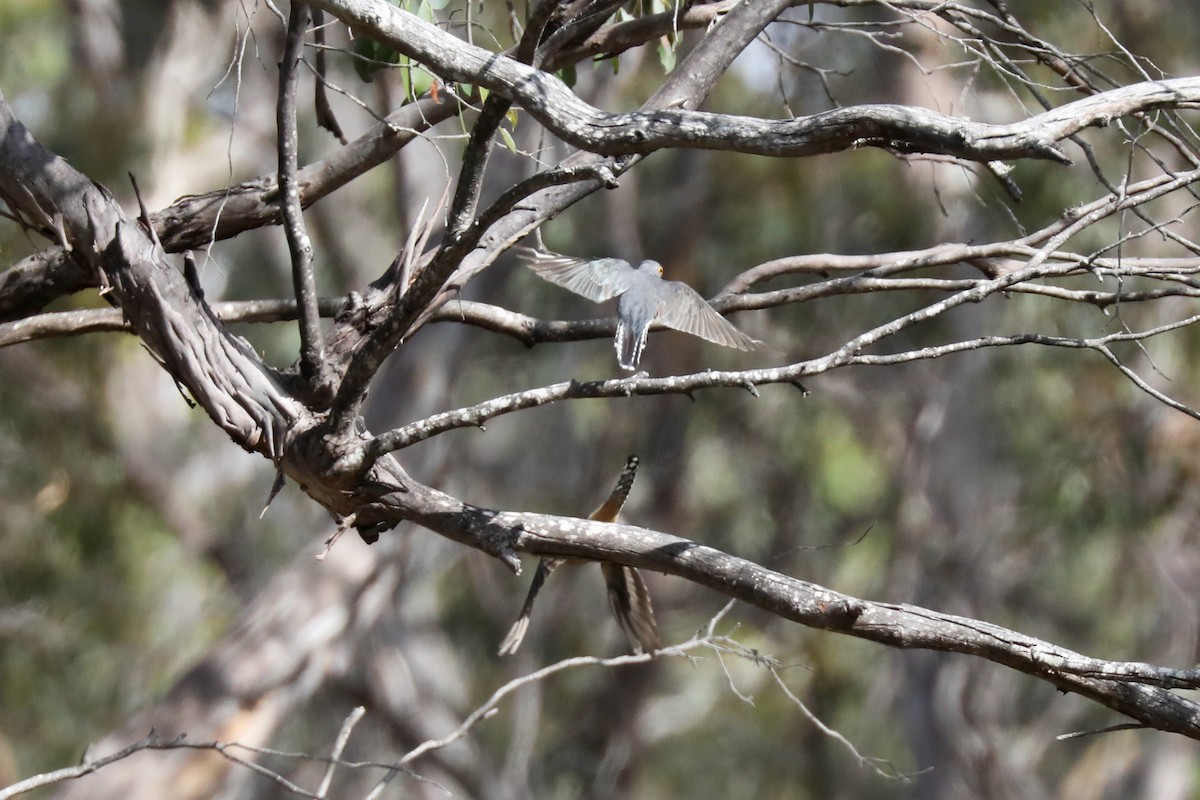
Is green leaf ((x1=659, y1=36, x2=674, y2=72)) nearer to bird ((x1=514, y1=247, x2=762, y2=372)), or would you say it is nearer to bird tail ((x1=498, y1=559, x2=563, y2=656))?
bird ((x1=514, y1=247, x2=762, y2=372))

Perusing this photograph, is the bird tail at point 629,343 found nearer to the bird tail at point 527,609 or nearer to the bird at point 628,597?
the bird at point 628,597

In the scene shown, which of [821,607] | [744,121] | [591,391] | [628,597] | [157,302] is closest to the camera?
[744,121]

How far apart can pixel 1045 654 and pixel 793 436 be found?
7.07 metres

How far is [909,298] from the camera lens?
710 cm

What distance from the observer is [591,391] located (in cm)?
188

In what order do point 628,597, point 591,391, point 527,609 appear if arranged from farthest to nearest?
1. point 628,597
2. point 527,609
3. point 591,391

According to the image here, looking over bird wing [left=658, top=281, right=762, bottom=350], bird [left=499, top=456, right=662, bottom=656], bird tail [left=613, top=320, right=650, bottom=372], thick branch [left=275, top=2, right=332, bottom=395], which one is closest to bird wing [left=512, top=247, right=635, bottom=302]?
bird wing [left=658, top=281, right=762, bottom=350]

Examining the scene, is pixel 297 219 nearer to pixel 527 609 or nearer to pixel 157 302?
pixel 157 302

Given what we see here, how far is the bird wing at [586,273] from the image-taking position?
9.73ft

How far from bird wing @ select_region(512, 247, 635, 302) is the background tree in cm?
16

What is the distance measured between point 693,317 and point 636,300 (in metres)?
0.14

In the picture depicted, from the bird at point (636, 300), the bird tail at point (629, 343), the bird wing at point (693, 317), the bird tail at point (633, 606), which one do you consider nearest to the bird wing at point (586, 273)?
the bird at point (636, 300)

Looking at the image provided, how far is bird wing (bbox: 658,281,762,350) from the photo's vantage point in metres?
2.70

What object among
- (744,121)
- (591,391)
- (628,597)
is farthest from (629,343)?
(744,121)
